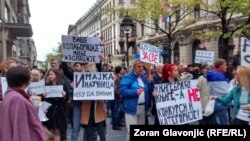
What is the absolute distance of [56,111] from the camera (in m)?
7.93

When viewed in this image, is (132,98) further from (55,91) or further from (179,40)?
(179,40)

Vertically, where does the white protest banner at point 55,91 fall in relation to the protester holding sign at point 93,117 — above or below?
above

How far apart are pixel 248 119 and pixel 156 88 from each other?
1.52m

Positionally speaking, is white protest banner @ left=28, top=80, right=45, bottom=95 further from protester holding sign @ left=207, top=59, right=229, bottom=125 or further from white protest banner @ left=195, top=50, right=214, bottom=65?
white protest banner @ left=195, top=50, right=214, bottom=65

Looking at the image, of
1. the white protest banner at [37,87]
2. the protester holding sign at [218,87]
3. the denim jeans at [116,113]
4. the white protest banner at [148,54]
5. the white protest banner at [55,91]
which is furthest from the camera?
the denim jeans at [116,113]

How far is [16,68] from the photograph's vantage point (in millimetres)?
4480

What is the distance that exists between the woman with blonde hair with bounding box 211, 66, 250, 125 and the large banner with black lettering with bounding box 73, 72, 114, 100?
7.62 ft

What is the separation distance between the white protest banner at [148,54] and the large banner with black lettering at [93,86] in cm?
117

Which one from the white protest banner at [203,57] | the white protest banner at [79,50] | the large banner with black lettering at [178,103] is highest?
the white protest banner at [79,50]

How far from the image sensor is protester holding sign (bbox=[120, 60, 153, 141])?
7.58m

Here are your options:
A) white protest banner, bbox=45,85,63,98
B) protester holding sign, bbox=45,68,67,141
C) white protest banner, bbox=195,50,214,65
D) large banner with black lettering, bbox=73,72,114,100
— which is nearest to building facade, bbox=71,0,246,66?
white protest banner, bbox=195,50,214,65

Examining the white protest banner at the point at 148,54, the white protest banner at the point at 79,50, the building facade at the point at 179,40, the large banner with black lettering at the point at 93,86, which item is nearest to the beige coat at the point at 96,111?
the large banner with black lettering at the point at 93,86

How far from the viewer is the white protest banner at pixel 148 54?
29.9 ft

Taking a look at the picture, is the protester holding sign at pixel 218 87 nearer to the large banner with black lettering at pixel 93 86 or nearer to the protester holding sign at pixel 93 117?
the large banner with black lettering at pixel 93 86
